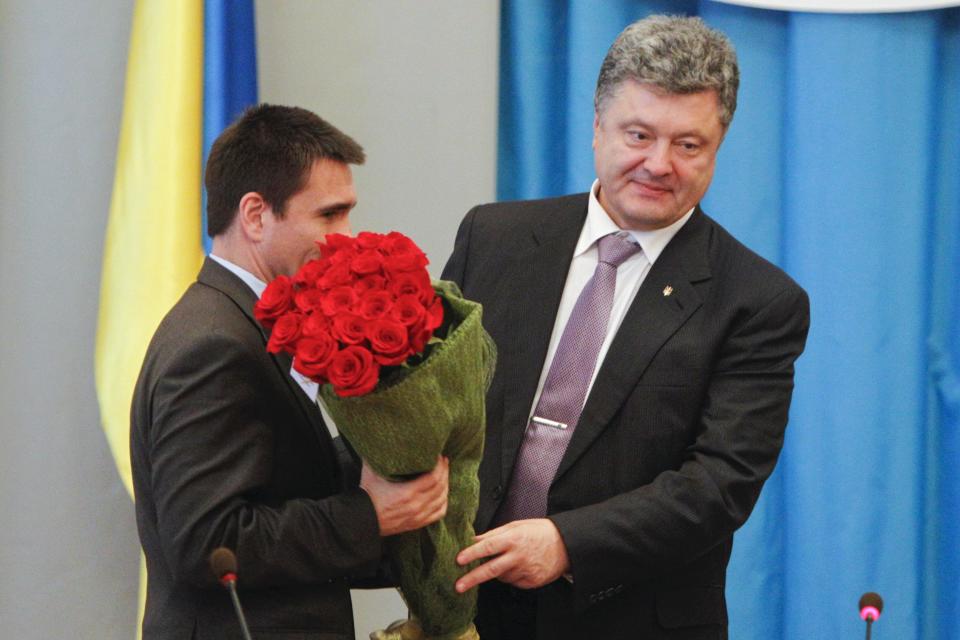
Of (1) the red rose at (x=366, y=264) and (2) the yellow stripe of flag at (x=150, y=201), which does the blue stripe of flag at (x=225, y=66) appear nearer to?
(2) the yellow stripe of flag at (x=150, y=201)

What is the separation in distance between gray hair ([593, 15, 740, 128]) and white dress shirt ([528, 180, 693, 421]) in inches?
9.3

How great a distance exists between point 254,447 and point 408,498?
23 cm

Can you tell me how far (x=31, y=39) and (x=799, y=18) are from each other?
194 cm

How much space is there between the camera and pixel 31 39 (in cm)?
317

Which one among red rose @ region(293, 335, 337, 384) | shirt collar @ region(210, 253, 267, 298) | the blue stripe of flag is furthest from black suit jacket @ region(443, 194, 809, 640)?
the blue stripe of flag

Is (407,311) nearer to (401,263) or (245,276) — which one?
(401,263)

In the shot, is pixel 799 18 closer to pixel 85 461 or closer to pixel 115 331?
pixel 115 331

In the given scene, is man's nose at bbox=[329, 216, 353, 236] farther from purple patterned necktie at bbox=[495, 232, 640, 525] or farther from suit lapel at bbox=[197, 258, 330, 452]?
purple patterned necktie at bbox=[495, 232, 640, 525]

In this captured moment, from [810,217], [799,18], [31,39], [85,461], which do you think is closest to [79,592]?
[85,461]

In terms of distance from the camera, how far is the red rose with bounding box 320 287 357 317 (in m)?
1.58

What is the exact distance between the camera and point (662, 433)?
2230 mm

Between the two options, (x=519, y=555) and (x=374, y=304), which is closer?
(x=374, y=304)

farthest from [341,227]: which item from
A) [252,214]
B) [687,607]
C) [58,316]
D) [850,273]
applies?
[850,273]

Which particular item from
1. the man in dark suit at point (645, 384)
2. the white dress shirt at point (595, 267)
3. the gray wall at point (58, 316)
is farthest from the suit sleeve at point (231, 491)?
the gray wall at point (58, 316)
